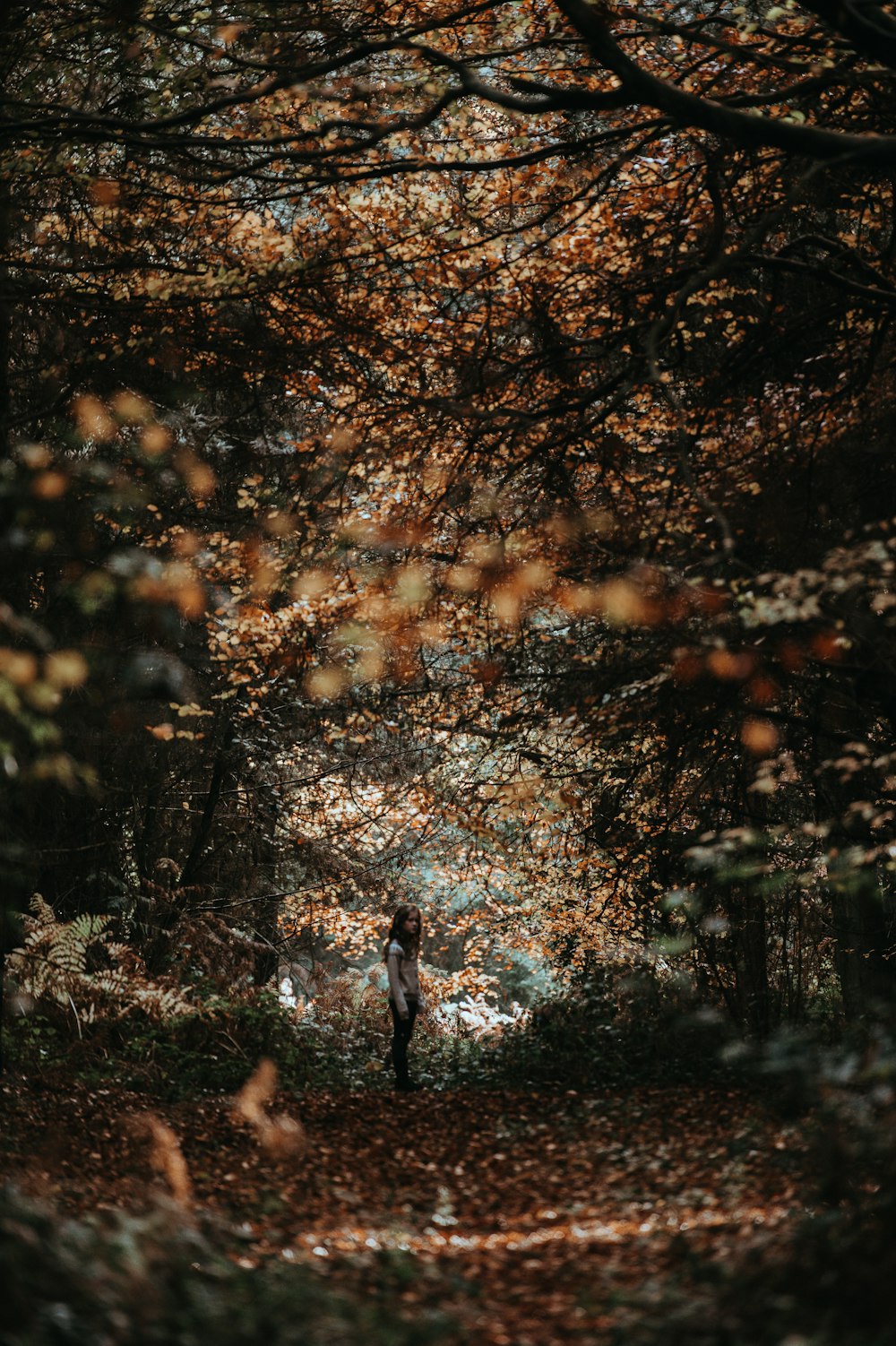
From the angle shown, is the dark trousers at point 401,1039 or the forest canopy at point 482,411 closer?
the forest canopy at point 482,411

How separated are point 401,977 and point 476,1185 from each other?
3038mm

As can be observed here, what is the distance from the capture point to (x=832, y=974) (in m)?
14.7

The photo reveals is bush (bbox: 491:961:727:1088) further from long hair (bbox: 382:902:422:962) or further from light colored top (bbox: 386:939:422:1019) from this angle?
long hair (bbox: 382:902:422:962)

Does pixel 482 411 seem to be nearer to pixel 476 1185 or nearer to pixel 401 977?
pixel 476 1185

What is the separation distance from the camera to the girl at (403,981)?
962cm

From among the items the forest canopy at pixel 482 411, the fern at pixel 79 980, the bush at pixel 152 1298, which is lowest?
the bush at pixel 152 1298

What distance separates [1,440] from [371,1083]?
21.2 feet

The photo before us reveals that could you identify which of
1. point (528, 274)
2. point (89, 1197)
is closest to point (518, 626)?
point (528, 274)

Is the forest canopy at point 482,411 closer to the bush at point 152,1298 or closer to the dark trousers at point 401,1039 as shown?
the dark trousers at point 401,1039

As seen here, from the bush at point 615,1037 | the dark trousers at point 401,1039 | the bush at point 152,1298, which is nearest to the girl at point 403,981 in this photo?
the dark trousers at point 401,1039

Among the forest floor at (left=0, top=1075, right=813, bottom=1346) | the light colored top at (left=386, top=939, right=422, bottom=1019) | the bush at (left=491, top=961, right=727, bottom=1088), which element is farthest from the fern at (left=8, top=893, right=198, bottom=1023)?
the bush at (left=491, top=961, right=727, bottom=1088)

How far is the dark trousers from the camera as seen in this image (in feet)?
31.8

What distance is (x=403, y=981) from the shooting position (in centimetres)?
970

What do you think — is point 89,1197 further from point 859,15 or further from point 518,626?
point 859,15
